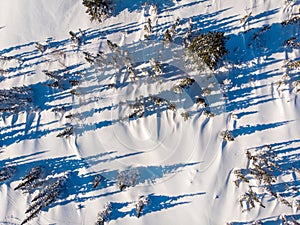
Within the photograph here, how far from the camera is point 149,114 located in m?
14.8

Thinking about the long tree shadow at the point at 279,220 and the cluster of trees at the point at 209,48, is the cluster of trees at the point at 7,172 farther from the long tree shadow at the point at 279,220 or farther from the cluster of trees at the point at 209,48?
the long tree shadow at the point at 279,220

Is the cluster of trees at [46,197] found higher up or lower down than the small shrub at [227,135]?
lower down

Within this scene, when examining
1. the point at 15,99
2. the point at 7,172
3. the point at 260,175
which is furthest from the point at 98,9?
the point at 260,175

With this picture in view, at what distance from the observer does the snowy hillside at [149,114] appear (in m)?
14.5

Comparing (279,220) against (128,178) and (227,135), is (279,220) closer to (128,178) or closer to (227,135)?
(227,135)

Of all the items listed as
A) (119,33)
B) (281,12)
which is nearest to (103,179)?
(119,33)

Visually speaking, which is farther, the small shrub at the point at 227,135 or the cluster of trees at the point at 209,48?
the small shrub at the point at 227,135

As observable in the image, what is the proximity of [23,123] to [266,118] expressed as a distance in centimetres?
1514

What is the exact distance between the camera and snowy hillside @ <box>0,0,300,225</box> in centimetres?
1445

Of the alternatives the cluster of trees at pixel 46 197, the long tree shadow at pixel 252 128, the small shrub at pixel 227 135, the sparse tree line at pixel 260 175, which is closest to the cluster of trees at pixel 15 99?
the cluster of trees at pixel 46 197

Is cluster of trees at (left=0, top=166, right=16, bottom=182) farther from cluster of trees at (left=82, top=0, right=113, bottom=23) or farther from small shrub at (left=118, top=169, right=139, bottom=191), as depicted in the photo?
cluster of trees at (left=82, top=0, right=113, bottom=23)

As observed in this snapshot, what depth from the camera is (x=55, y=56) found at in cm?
1511

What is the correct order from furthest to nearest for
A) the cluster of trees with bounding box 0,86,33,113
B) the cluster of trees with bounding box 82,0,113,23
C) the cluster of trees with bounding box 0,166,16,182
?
the cluster of trees with bounding box 0,86,33,113 → the cluster of trees with bounding box 0,166,16,182 → the cluster of trees with bounding box 82,0,113,23

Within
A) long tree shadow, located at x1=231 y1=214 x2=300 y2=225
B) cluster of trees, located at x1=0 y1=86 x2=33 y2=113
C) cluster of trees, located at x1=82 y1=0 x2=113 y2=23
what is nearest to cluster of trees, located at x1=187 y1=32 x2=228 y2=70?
cluster of trees, located at x1=82 y1=0 x2=113 y2=23
